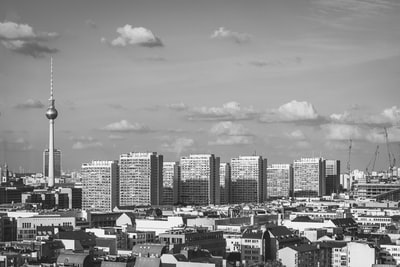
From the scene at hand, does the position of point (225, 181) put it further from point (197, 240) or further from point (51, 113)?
point (197, 240)

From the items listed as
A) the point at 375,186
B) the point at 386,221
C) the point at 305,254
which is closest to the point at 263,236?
the point at 305,254

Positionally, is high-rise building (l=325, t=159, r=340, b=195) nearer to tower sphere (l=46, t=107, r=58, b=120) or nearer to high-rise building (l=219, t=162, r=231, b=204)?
high-rise building (l=219, t=162, r=231, b=204)

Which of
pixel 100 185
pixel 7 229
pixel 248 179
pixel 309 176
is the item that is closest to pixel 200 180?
pixel 248 179

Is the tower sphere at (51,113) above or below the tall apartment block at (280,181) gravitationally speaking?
above

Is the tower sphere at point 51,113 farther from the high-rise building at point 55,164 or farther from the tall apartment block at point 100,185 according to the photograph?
the high-rise building at point 55,164

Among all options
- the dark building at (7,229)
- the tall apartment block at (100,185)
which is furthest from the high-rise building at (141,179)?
the dark building at (7,229)

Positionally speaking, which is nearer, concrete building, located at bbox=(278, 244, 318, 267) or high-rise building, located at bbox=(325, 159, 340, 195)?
concrete building, located at bbox=(278, 244, 318, 267)

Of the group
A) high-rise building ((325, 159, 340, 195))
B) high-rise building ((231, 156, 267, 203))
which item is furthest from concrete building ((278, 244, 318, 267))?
high-rise building ((325, 159, 340, 195))
